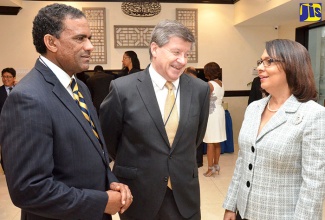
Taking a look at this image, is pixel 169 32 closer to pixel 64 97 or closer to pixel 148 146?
pixel 148 146

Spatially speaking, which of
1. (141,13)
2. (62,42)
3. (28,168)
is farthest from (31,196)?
(141,13)

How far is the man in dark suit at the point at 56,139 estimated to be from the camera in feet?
3.61

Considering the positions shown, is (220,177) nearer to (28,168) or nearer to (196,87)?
(196,87)

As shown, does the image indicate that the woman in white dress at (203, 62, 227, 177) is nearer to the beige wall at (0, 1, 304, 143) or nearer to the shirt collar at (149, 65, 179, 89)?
the beige wall at (0, 1, 304, 143)

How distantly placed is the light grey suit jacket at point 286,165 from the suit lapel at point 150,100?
0.44 m

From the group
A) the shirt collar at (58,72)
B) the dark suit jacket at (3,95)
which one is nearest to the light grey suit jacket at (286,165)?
the shirt collar at (58,72)

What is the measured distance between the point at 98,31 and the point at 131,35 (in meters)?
0.71

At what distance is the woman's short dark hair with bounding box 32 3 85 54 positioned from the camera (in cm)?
127

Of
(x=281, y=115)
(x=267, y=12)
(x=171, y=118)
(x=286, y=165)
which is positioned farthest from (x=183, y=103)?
(x=267, y=12)

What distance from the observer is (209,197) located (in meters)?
4.02

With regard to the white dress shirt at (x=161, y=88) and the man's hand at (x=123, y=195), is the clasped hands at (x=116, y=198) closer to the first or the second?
the man's hand at (x=123, y=195)

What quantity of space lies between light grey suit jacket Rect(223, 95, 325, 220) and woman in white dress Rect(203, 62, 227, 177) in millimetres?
3273

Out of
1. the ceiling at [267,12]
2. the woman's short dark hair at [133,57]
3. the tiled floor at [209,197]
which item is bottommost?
the tiled floor at [209,197]

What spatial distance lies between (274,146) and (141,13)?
16.0 feet
